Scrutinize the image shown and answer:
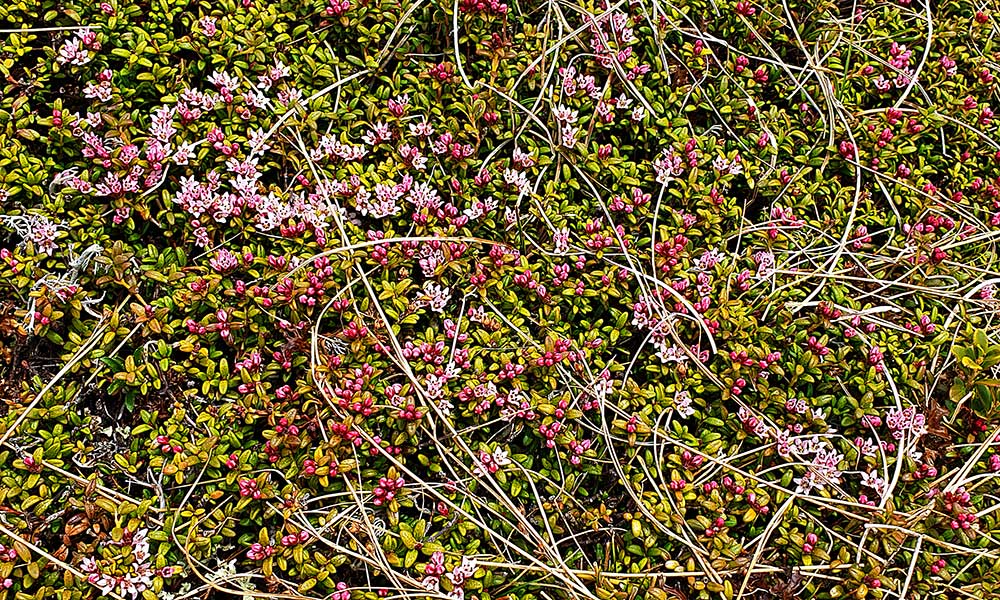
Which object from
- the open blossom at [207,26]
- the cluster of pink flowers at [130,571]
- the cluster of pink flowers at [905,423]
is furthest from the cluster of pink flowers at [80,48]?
the cluster of pink flowers at [905,423]

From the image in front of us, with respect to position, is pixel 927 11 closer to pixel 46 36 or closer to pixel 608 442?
pixel 608 442

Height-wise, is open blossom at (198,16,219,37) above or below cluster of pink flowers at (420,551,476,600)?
above

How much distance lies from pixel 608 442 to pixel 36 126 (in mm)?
1736

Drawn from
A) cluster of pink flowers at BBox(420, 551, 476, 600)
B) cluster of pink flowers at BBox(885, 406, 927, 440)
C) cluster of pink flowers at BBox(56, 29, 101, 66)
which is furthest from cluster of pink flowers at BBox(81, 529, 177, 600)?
cluster of pink flowers at BBox(885, 406, 927, 440)

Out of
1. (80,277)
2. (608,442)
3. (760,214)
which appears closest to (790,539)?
(608,442)

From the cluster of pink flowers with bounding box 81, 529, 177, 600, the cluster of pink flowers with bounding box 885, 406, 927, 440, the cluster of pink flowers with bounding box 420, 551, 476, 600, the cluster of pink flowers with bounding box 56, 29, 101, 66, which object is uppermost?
the cluster of pink flowers with bounding box 56, 29, 101, 66

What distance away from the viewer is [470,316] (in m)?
2.14

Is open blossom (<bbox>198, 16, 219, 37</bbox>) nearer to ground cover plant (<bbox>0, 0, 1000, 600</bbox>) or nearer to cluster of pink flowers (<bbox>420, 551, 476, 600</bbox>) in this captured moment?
ground cover plant (<bbox>0, 0, 1000, 600</bbox>)

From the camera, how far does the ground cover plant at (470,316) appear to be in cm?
193

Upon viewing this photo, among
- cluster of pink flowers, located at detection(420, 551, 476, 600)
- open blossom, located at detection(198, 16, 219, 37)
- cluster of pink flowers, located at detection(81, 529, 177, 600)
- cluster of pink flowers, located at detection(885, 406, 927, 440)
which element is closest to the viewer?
cluster of pink flowers, located at detection(81, 529, 177, 600)

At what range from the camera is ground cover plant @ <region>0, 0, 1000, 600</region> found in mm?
1933

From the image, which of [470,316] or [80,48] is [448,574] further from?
[80,48]

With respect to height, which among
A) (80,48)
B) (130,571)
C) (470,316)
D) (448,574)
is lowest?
(448,574)

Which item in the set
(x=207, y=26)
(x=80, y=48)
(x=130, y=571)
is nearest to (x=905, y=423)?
(x=130, y=571)
